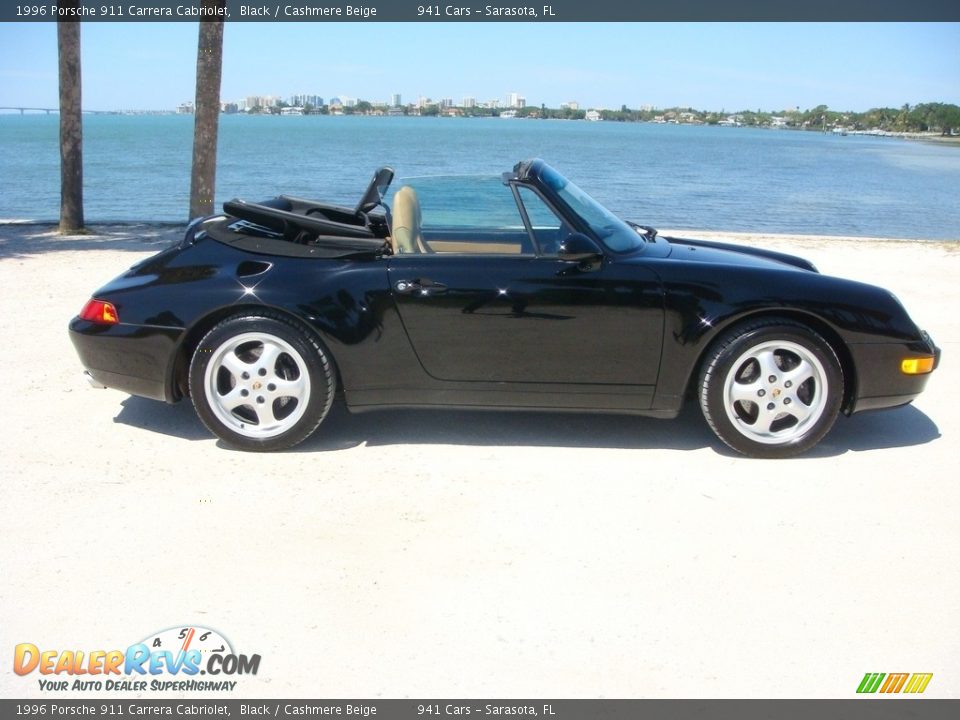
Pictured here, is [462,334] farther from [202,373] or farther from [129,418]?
[129,418]

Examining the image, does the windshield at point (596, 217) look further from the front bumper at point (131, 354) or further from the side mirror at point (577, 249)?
the front bumper at point (131, 354)

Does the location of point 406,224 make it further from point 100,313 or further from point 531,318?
point 100,313

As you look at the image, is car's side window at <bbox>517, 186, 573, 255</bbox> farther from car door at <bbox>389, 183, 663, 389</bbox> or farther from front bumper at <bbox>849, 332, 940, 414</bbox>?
front bumper at <bbox>849, 332, 940, 414</bbox>

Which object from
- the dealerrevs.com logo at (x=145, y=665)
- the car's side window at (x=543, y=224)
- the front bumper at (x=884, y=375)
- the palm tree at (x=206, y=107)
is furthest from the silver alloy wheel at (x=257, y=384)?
the palm tree at (x=206, y=107)

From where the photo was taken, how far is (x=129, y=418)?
5008 mm

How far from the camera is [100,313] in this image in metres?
4.60

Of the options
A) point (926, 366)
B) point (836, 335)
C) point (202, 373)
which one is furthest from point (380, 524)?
point (926, 366)

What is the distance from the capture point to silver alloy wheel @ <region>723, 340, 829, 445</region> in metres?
4.38

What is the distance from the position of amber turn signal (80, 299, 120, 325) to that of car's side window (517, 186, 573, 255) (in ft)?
6.68

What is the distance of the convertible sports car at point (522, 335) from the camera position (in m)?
4.38

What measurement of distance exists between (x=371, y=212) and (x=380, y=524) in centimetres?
195

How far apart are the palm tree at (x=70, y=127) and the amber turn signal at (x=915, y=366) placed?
10.5 m

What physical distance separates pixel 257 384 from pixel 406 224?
41.1 inches
